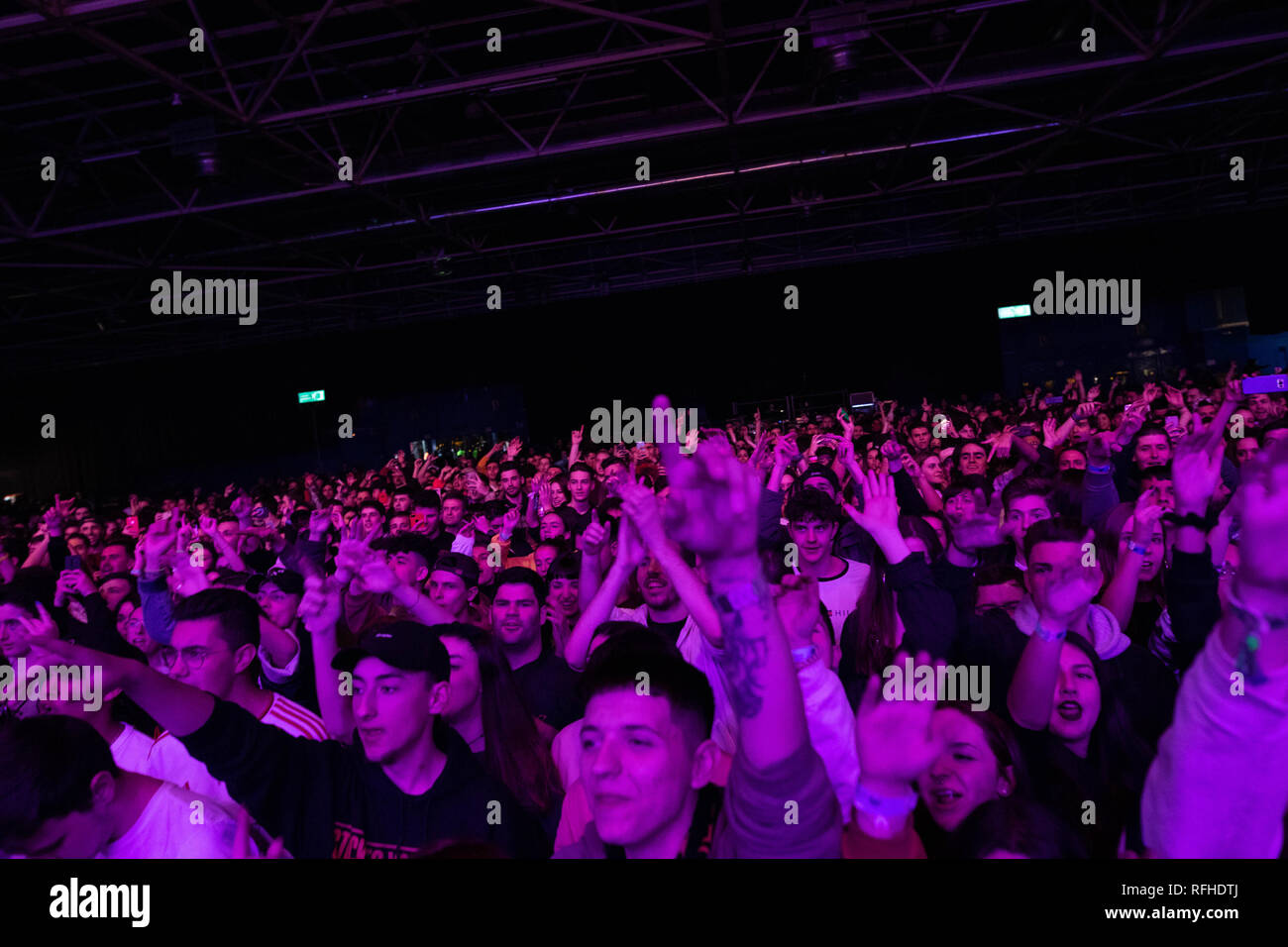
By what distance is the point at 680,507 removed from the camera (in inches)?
47.1

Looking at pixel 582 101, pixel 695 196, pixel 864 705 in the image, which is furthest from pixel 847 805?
pixel 695 196

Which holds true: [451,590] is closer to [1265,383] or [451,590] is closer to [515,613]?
[515,613]

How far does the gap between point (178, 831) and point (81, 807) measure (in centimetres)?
20

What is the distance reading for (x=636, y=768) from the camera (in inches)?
59.2

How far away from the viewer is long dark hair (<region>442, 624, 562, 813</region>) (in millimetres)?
2355

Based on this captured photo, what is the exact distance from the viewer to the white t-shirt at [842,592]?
340cm

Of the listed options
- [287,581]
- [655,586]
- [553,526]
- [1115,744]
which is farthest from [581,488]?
[1115,744]

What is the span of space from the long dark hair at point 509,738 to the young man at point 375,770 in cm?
14

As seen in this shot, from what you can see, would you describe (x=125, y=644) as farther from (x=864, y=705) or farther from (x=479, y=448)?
(x=479, y=448)

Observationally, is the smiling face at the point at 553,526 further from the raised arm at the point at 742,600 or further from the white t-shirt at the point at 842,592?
the raised arm at the point at 742,600

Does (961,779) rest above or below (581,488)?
below

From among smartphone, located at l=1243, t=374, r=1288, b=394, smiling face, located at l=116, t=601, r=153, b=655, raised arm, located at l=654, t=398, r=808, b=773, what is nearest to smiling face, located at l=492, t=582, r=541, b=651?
smiling face, located at l=116, t=601, r=153, b=655

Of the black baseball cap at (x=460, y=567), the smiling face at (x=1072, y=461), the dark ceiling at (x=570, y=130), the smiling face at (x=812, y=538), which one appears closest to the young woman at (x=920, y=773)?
the smiling face at (x=812, y=538)

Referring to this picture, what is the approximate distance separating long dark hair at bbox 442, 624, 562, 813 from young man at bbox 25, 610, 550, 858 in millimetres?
138
